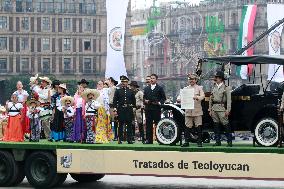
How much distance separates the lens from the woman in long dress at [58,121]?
19.6 metres

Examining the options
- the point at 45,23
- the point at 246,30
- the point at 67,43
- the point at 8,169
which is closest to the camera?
the point at 8,169

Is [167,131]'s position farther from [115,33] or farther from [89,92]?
[115,33]

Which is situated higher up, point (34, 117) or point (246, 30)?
point (246, 30)

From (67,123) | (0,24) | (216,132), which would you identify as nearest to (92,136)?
(67,123)

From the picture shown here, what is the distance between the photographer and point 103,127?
1878 cm

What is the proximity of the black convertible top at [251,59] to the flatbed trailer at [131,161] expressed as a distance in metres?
1.74

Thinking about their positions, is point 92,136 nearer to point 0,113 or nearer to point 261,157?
point 261,157

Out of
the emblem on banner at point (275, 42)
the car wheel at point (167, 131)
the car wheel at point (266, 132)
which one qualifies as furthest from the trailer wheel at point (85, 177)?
the emblem on banner at point (275, 42)

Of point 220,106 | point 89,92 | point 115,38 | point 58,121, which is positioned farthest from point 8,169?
point 115,38

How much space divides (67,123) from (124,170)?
2996 millimetres

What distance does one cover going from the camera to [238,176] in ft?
52.0

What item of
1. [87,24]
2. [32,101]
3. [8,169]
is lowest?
[8,169]

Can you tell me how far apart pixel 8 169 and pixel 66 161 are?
5.30 feet

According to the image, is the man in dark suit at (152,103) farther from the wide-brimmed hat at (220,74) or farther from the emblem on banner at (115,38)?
the emblem on banner at (115,38)
